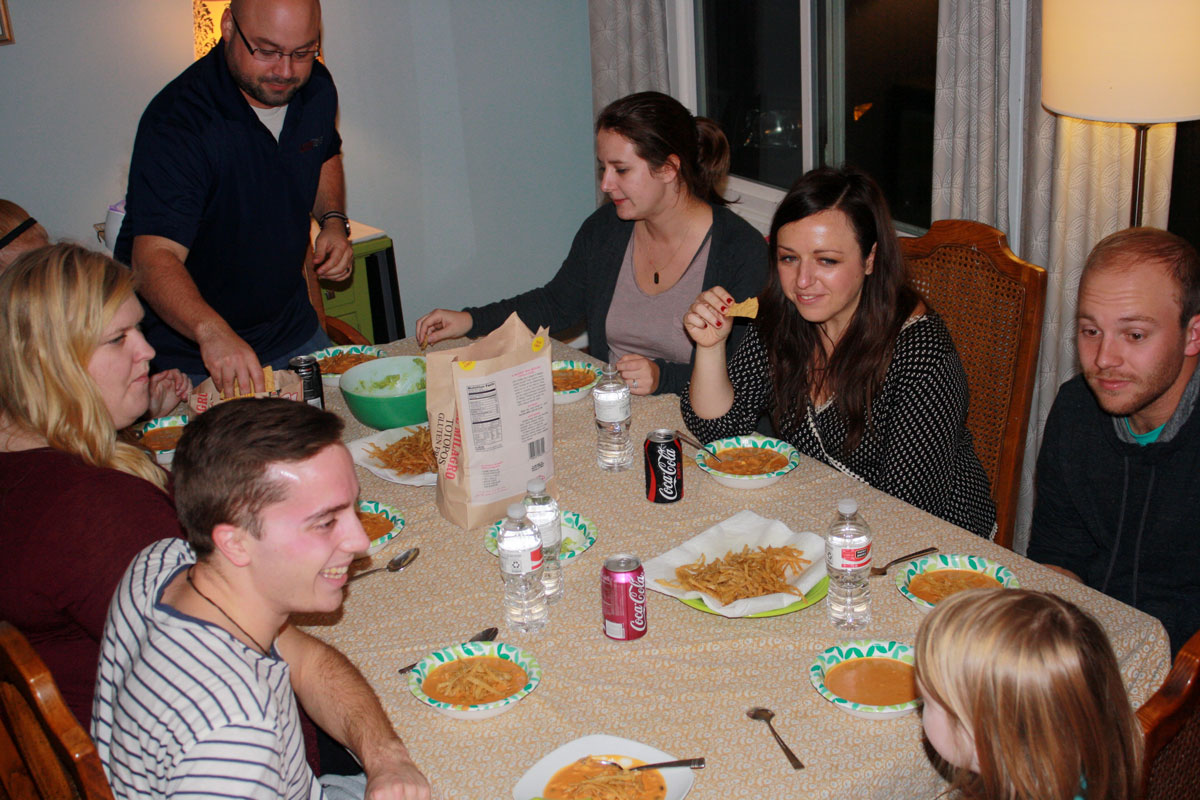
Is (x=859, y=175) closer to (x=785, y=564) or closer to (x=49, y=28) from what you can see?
(x=785, y=564)

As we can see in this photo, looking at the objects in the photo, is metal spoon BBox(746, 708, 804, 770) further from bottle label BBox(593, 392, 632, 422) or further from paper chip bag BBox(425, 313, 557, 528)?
bottle label BBox(593, 392, 632, 422)

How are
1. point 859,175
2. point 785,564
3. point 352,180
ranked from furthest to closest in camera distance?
point 352,180, point 859,175, point 785,564

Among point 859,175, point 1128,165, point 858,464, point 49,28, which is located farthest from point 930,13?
point 49,28

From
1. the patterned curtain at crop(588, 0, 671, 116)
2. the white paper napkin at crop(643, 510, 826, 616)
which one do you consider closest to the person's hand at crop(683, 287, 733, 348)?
the white paper napkin at crop(643, 510, 826, 616)

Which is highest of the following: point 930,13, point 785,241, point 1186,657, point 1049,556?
point 930,13

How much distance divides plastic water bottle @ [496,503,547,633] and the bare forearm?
769 mm

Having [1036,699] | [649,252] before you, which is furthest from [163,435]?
[1036,699]

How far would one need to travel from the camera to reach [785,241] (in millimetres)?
2301

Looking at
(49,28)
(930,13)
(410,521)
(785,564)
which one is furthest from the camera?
(49,28)

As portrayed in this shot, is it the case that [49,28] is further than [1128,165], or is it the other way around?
[49,28]

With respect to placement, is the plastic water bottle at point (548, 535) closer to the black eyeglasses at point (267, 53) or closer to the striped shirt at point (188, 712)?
the striped shirt at point (188, 712)

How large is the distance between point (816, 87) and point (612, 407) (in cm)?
223

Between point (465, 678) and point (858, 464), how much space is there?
1.10 meters

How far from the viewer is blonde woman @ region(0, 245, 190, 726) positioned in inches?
59.4
